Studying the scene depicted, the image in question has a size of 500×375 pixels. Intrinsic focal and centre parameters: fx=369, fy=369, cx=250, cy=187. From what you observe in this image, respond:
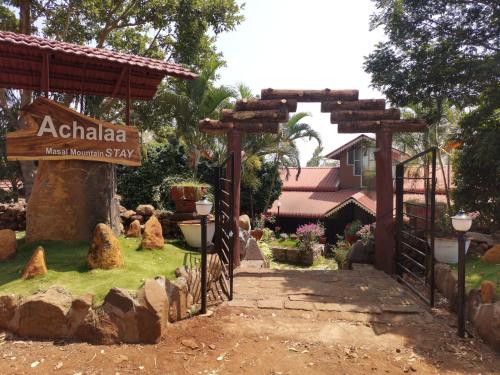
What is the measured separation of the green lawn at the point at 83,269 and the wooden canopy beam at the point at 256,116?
3.06 m

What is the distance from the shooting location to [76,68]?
6.46 m

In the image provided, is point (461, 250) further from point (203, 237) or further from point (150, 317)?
point (150, 317)

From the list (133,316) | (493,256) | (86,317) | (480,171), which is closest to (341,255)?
(480,171)

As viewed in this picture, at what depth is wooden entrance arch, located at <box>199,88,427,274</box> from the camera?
295 inches

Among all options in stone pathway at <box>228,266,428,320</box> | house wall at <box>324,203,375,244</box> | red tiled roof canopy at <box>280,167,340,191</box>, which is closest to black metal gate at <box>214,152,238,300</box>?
stone pathway at <box>228,266,428,320</box>

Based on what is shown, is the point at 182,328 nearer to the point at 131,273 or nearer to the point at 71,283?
the point at 131,273

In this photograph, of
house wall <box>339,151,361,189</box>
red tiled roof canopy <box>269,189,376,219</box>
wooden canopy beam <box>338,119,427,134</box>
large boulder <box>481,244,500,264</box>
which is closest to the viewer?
large boulder <box>481,244,500,264</box>

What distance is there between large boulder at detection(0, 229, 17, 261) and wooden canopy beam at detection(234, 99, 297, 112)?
4.68 meters

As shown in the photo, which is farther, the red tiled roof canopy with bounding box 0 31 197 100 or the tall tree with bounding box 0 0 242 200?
the tall tree with bounding box 0 0 242 200

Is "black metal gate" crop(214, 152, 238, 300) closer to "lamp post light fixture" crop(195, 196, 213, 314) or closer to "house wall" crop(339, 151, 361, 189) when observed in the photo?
"lamp post light fixture" crop(195, 196, 213, 314)

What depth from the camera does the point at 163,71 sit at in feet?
19.3

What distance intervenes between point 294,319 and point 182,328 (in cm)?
146

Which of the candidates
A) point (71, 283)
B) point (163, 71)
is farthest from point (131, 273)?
point (163, 71)

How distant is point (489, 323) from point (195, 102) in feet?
35.5
